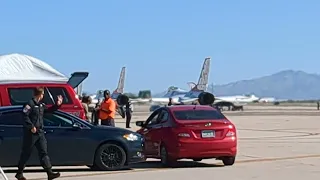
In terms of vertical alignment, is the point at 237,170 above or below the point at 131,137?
below

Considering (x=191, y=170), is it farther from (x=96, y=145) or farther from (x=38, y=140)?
(x=38, y=140)

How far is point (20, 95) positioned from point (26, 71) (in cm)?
111

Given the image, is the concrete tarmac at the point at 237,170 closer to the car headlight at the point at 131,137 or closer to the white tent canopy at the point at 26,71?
the car headlight at the point at 131,137

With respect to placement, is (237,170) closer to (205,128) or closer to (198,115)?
(205,128)

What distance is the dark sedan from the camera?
49.3 feet

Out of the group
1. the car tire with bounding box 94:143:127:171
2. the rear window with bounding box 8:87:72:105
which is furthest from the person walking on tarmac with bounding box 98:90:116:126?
the car tire with bounding box 94:143:127:171

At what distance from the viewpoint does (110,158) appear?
15.7 m

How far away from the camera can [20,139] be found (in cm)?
1505

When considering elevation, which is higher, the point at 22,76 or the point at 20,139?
the point at 22,76

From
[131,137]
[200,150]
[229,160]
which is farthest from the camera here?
[229,160]

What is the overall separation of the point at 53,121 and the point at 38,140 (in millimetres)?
2279

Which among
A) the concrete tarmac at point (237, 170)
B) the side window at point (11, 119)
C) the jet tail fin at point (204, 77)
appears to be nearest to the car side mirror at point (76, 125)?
the concrete tarmac at point (237, 170)

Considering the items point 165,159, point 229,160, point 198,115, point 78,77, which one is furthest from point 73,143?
point 78,77

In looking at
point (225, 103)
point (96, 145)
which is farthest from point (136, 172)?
point (225, 103)
